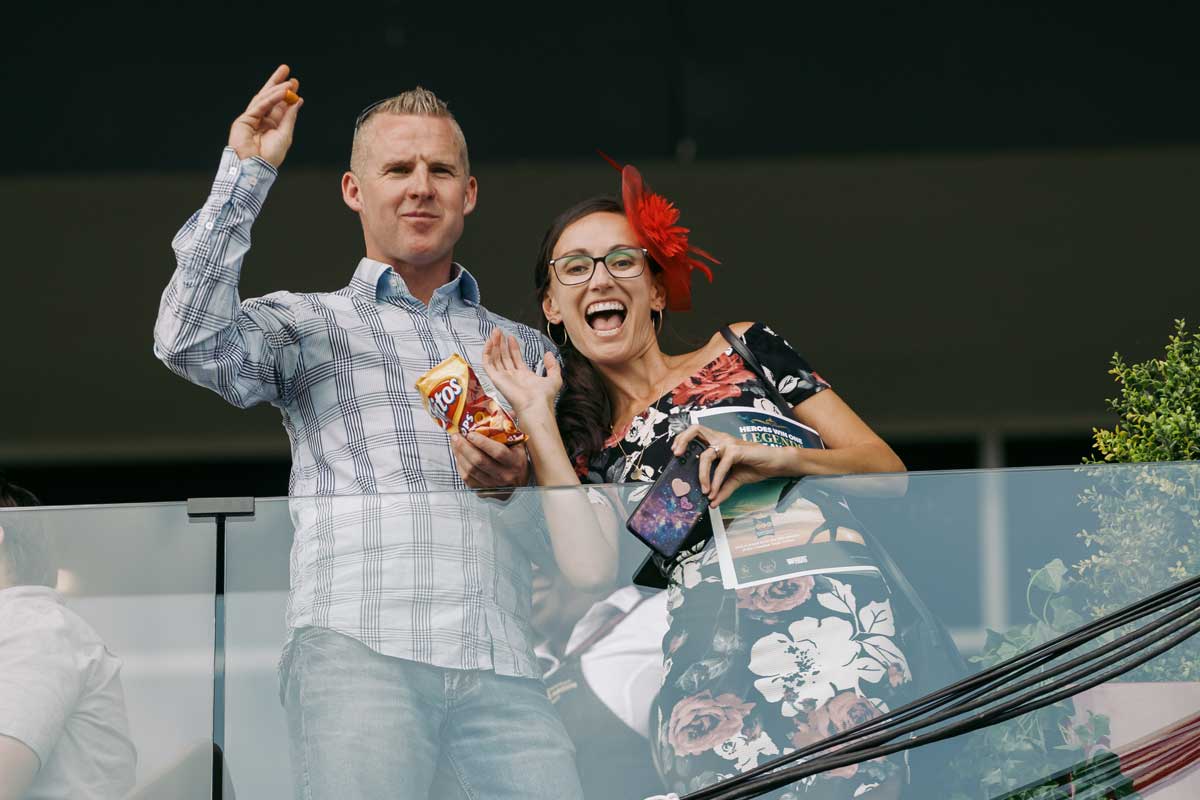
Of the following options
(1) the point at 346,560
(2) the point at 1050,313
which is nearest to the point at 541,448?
(1) the point at 346,560

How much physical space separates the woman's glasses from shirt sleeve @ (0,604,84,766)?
44.1 inches

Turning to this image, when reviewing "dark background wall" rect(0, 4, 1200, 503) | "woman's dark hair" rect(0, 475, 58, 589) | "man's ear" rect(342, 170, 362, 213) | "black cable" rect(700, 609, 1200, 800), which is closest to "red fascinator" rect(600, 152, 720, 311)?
"man's ear" rect(342, 170, 362, 213)

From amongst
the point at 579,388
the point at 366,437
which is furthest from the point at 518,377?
the point at 366,437

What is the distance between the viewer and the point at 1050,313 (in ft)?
26.8

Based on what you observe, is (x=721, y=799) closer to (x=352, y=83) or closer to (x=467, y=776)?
(x=467, y=776)

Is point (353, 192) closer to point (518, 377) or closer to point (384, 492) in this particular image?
point (518, 377)

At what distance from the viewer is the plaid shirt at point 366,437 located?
2.62 m

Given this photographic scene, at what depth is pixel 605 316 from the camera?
309cm

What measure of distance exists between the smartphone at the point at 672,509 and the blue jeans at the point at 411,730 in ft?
1.00

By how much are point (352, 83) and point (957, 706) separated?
552cm

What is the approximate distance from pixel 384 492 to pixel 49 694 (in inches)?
24.5

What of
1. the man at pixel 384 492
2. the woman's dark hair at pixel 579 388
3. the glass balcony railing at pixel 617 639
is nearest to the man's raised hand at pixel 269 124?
the man at pixel 384 492

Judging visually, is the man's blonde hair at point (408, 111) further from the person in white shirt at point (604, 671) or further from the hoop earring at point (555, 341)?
the person in white shirt at point (604, 671)

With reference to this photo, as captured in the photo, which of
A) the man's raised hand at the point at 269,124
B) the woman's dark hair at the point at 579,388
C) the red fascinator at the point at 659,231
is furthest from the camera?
the red fascinator at the point at 659,231
